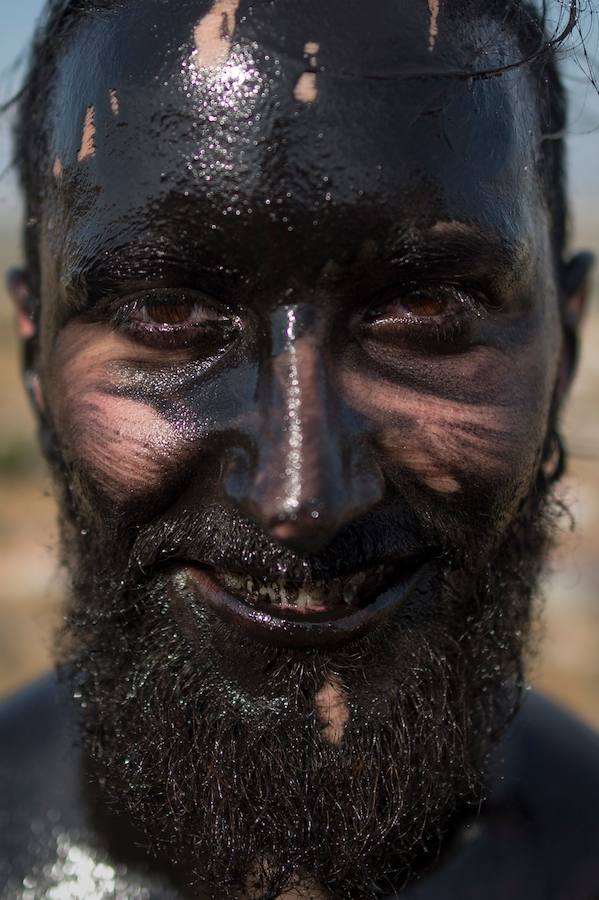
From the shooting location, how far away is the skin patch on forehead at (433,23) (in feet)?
6.42

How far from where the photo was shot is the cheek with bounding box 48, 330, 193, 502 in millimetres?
1973

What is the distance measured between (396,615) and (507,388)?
50 cm

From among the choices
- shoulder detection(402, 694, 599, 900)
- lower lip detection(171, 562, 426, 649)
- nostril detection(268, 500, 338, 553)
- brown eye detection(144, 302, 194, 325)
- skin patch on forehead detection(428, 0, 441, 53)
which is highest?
skin patch on forehead detection(428, 0, 441, 53)

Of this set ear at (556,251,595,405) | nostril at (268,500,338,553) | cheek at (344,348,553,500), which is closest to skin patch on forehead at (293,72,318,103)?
cheek at (344,348,553,500)

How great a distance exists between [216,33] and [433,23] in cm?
41

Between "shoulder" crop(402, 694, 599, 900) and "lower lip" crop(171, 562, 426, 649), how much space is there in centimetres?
80

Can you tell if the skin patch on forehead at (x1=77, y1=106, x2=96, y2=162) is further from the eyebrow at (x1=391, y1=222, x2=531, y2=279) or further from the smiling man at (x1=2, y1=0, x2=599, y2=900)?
the eyebrow at (x1=391, y1=222, x2=531, y2=279)

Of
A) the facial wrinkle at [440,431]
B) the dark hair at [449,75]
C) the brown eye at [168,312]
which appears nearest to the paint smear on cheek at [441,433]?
the facial wrinkle at [440,431]

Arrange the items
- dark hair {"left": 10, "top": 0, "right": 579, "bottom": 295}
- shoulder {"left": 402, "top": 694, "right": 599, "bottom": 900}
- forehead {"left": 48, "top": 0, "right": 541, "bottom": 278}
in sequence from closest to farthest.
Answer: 1. forehead {"left": 48, "top": 0, "right": 541, "bottom": 278}
2. dark hair {"left": 10, "top": 0, "right": 579, "bottom": 295}
3. shoulder {"left": 402, "top": 694, "right": 599, "bottom": 900}

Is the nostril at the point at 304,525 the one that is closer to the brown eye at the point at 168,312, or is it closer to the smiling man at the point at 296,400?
the smiling man at the point at 296,400

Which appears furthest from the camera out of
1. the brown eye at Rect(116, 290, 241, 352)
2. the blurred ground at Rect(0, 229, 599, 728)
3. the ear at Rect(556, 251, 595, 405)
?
the blurred ground at Rect(0, 229, 599, 728)

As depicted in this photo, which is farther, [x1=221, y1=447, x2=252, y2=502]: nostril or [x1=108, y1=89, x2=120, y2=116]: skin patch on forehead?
[x1=108, y1=89, x2=120, y2=116]: skin patch on forehead

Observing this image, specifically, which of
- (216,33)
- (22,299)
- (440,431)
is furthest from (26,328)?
(440,431)

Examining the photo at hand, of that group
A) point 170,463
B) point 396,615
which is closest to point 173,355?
point 170,463
